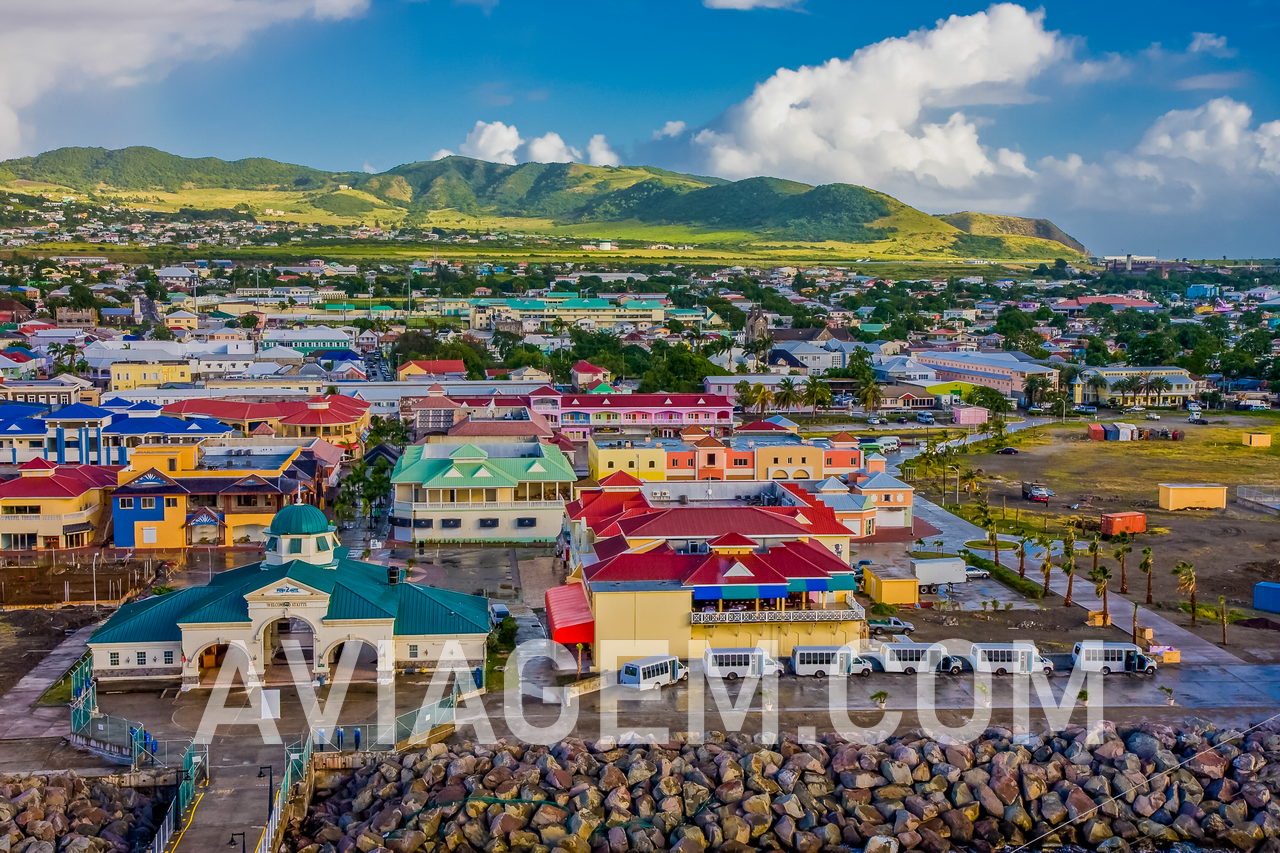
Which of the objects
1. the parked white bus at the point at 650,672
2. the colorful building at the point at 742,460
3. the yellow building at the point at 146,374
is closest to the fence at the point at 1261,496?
the colorful building at the point at 742,460

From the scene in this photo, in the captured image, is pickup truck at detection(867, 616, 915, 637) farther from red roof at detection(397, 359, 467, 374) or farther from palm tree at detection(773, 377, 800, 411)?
red roof at detection(397, 359, 467, 374)

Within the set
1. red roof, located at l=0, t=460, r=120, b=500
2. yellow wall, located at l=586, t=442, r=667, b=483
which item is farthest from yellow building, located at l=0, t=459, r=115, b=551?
yellow wall, located at l=586, t=442, r=667, b=483

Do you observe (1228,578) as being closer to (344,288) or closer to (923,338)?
(923,338)

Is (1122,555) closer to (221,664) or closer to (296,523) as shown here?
(296,523)

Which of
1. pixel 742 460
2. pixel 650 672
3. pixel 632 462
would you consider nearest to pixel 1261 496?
pixel 742 460

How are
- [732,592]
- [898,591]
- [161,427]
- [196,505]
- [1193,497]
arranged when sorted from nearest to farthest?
[732,592], [898,591], [196,505], [1193,497], [161,427]

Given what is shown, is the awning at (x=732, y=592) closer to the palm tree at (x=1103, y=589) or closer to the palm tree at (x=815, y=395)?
the palm tree at (x=1103, y=589)
